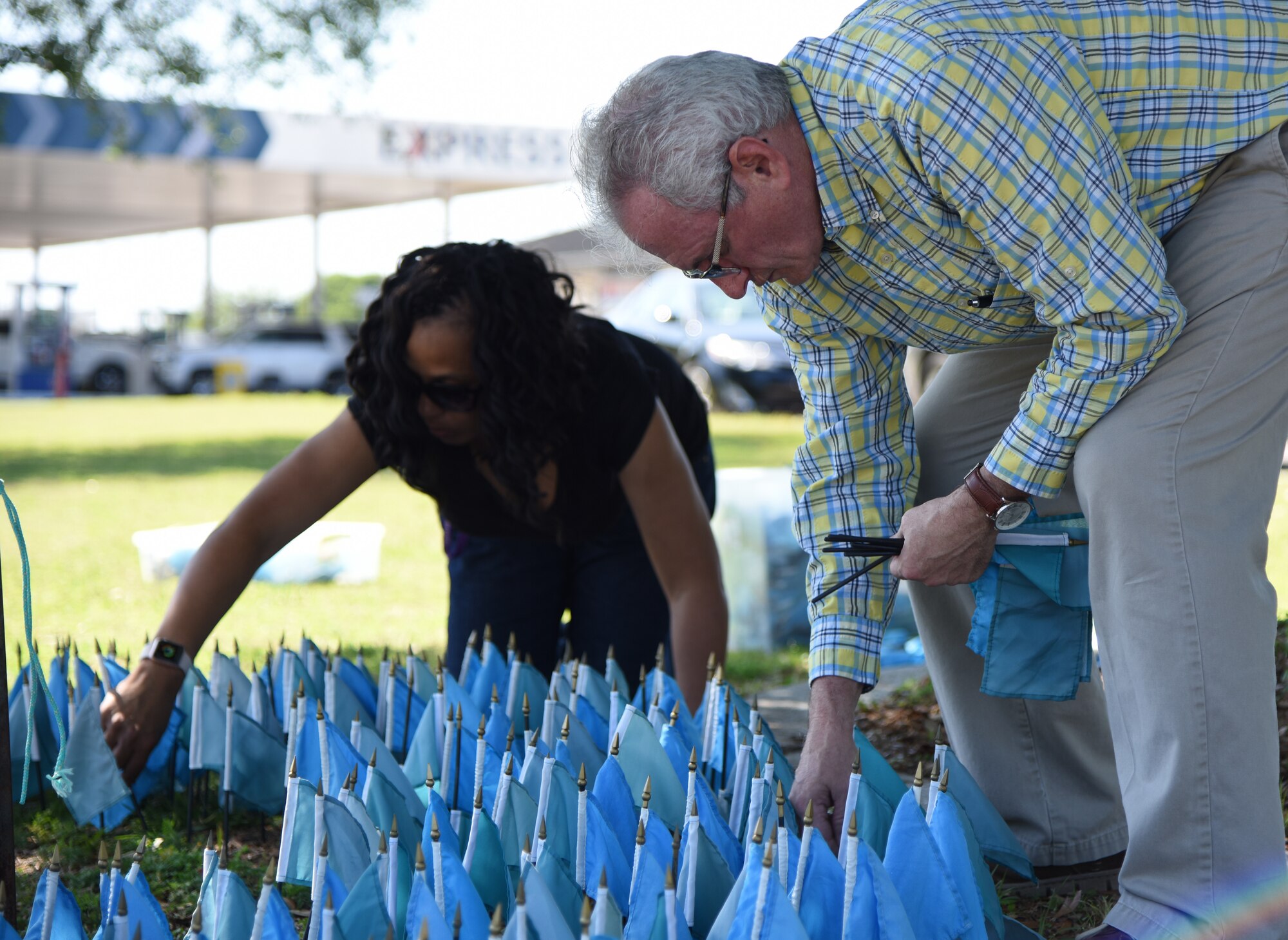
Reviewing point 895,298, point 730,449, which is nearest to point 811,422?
point 895,298

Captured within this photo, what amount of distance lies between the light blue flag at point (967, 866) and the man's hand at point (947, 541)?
0.34m

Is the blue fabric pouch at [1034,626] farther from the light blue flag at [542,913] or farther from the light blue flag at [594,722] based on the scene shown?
the light blue flag at [542,913]

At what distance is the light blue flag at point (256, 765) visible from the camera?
96.3 inches

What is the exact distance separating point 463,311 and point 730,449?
9.03 m

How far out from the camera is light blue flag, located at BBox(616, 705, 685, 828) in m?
2.03

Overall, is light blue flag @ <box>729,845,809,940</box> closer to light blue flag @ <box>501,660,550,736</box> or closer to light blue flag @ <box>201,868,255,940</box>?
light blue flag @ <box>201,868,255,940</box>

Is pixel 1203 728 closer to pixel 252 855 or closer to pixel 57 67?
pixel 252 855

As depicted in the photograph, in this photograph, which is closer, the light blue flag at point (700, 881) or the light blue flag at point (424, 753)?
the light blue flag at point (700, 881)

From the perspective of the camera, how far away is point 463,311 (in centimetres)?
260

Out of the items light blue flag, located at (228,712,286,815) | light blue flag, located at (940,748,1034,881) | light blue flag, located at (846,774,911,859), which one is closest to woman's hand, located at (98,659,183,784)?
light blue flag, located at (228,712,286,815)

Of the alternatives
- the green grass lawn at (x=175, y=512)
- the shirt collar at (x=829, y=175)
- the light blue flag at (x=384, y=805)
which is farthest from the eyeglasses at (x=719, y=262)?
the green grass lawn at (x=175, y=512)

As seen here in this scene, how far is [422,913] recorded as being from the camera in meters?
1.49

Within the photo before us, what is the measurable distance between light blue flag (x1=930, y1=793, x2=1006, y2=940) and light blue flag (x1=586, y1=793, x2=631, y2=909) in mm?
432

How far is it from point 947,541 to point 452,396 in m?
1.16
